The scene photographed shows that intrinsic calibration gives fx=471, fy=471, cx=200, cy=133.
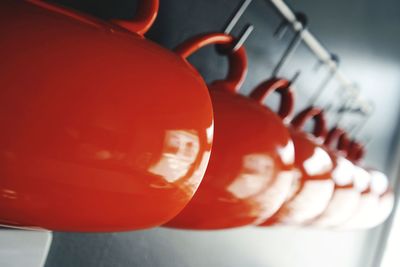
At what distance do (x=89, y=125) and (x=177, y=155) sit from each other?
6 cm

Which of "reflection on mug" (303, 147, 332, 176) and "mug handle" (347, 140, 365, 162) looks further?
"mug handle" (347, 140, 365, 162)

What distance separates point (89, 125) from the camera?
0.23 m

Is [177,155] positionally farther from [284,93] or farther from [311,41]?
[311,41]

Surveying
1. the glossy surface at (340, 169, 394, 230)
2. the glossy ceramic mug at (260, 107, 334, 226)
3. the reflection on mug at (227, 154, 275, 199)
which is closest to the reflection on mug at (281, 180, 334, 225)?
the glossy ceramic mug at (260, 107, 334, 226)

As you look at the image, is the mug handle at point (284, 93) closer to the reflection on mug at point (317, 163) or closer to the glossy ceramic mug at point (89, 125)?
the reflection on mug at point (317, 163)

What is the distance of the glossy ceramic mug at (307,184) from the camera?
0.48 meters

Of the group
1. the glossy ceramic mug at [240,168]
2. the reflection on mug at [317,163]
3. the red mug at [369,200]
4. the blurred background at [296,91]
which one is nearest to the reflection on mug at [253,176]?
the glossy ceramic mug at [240,168]

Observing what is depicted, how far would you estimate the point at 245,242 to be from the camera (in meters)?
0.83

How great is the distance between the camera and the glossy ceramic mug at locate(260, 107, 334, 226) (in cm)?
48

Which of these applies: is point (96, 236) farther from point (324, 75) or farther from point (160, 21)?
point (324, 75)

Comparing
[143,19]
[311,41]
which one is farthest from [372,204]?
[143,19]

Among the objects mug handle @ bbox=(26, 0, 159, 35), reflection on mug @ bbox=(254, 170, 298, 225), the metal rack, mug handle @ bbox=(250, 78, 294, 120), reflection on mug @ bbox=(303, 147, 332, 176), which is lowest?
reflection on mug @ bbox=(254, 170, 298, 225)

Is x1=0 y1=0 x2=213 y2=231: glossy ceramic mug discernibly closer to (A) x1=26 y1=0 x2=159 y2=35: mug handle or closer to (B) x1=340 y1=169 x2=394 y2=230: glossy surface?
(A) x1=26 y1=0 x2=159 y2=35: mug handle

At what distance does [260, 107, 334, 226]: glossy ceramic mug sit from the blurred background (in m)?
0.18
